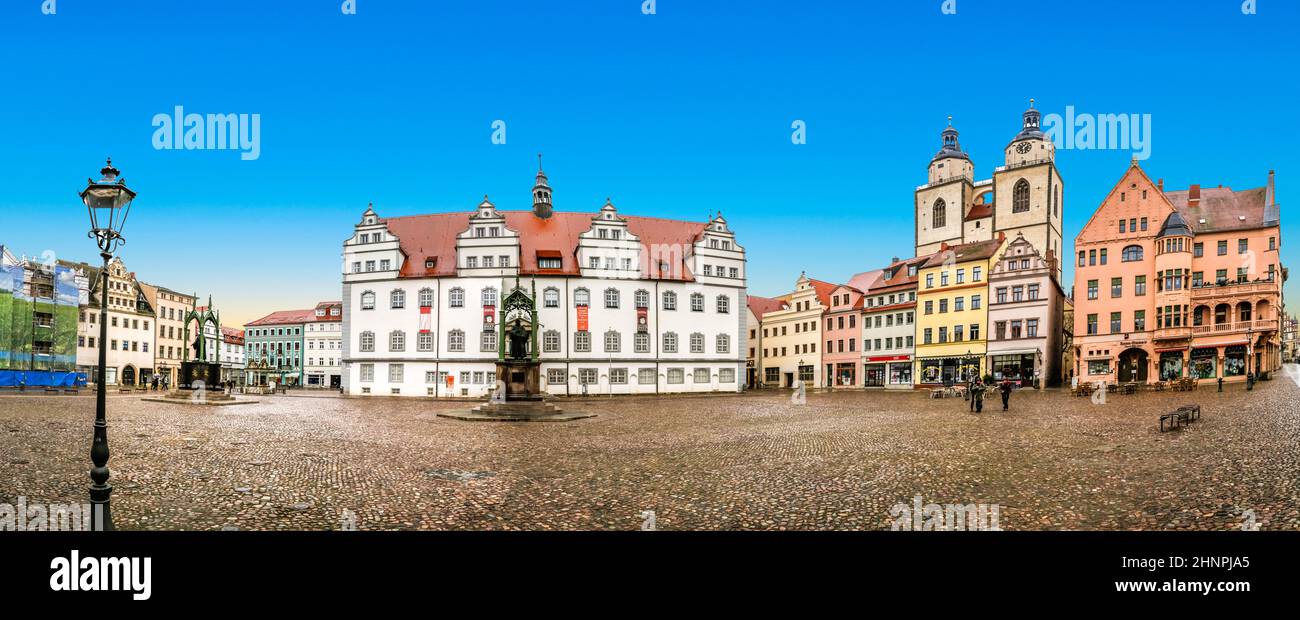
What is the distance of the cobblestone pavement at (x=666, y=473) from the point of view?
830cm

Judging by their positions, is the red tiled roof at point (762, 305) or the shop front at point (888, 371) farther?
the red tiled roof at point (762, 305)

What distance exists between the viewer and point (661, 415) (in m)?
27.8

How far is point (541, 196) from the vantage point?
188 feet

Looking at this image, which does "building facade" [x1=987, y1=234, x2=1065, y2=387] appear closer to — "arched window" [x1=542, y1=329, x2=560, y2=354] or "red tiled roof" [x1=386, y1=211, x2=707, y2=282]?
"red tiled roof" [x1=386, y1=211, x2=707, y2=282]

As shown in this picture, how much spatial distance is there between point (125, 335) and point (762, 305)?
6905 cm

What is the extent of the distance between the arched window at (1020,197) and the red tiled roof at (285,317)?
97.3 meters

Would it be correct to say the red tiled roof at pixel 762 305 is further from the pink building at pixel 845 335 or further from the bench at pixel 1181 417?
the bench at pixel 1181 417

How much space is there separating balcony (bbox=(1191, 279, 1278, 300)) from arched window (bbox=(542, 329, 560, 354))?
46358 mm

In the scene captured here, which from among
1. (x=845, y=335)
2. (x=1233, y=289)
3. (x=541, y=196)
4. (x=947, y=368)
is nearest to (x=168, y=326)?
(x=541, y=196)

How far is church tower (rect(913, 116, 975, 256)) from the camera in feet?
278

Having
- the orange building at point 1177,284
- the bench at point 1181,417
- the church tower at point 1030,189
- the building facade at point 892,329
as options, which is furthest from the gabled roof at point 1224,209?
the bench at point 1181,417
